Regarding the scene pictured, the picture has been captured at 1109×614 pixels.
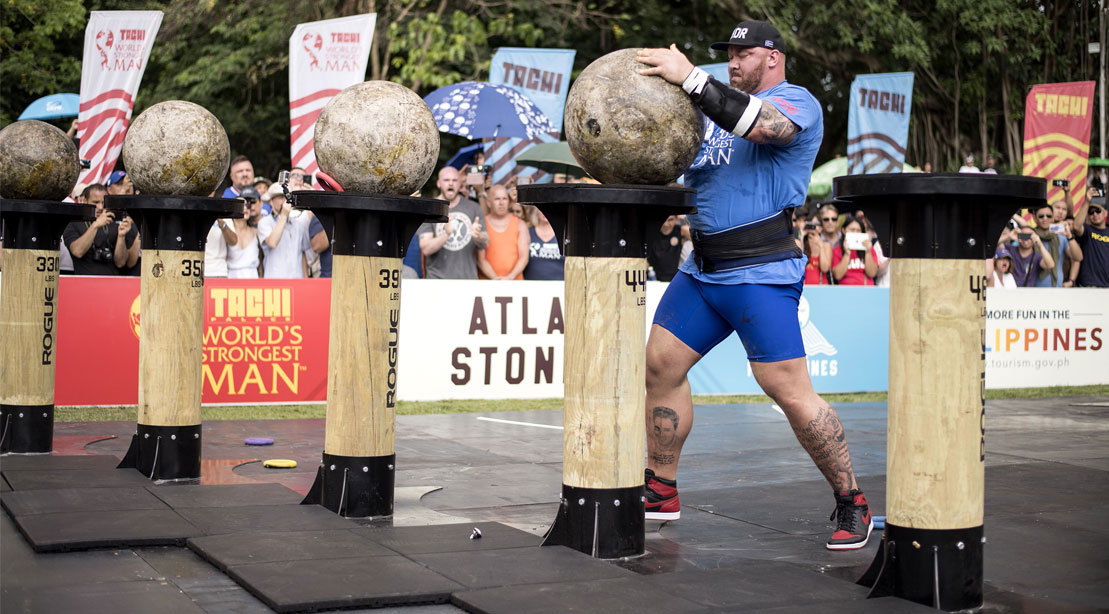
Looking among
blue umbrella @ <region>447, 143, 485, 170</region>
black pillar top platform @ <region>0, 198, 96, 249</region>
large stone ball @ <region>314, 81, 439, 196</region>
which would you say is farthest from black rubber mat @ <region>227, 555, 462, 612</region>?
blue umbrella @ <region>447, 143, 485, 170</region>

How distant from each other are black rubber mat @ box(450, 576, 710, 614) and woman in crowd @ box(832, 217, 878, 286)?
33.5 feet

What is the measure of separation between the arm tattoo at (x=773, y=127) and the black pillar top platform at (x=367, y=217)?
68.8 inches

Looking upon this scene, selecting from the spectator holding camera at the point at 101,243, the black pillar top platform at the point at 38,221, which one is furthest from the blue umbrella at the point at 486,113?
the black pillar top platform at the point at 38,221

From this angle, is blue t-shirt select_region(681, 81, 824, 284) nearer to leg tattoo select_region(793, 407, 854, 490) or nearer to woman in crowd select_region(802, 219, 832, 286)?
leg tattoo select_region(793, 407, 854, 490)

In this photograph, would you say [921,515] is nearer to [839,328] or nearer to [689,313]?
[689,313]

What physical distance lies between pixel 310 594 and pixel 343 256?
79.9 inches

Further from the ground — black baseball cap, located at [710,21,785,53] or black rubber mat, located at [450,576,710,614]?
black baseball cap, located at [710,21,785,53]

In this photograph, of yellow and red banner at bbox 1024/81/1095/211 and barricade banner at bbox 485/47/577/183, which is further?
yellow and red banner at bbox 1024/81/1095/211

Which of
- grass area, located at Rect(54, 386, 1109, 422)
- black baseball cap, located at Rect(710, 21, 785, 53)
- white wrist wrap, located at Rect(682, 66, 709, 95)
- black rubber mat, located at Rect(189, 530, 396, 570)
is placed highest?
black baseball cap, located at Rect(710, 21, 785, 53)

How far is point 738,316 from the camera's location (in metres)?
5.55

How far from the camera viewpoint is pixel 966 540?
4.30 metres

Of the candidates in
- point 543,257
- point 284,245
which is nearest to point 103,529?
point 284,245

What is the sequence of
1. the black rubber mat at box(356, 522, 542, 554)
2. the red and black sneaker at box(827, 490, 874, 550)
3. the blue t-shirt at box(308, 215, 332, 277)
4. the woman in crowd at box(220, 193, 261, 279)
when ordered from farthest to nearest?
1. the blue t-shirt at box(308, 215, 332, 277)
2. the woman in crowd at box(220, 193, 261, 279)
3. the red and black sneaker at box(827, 490, 874, 550)
4. the black rubber mat at box(356, 522, 542, 554)

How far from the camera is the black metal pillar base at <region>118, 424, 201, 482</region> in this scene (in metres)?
6.89
